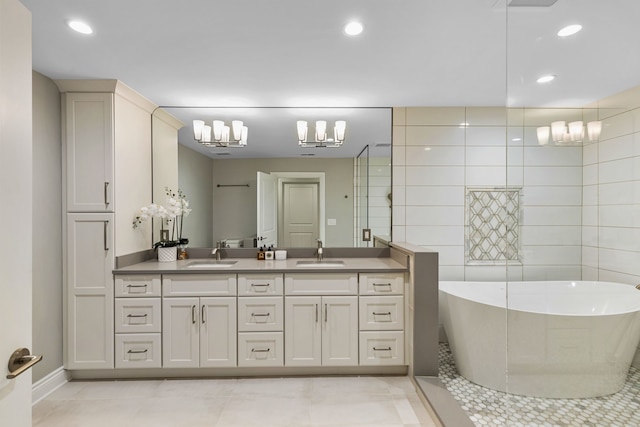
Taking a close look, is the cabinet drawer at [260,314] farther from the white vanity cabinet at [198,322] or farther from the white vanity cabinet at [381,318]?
the white vanity cabinet at [381,318]

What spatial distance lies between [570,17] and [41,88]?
342cm

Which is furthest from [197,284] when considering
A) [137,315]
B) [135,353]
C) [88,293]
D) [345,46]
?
[345,46]

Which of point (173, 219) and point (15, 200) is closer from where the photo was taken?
point (15, 200)

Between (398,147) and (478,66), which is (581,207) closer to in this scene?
(478,66)

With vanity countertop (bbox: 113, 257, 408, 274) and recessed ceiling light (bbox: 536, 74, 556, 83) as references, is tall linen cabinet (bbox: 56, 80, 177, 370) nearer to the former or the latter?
vanity countertop (bbox: 113, 257, 408, 274)

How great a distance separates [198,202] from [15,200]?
7.42 ft

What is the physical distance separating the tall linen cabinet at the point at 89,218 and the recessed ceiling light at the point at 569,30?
2.98 metres

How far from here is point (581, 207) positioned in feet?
5.45

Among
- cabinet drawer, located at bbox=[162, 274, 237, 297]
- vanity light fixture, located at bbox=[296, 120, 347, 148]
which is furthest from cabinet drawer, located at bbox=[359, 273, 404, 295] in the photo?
vanity light fixture, located at bbox=[296, 120, 347, 148]

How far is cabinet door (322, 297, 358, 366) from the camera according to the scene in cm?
259

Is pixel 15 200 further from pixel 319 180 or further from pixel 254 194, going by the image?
pixel 319 180

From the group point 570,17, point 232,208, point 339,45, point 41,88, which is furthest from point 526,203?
point 41,88

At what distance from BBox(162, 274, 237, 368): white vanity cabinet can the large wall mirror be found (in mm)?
653

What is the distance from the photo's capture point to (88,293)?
2.54 metres
